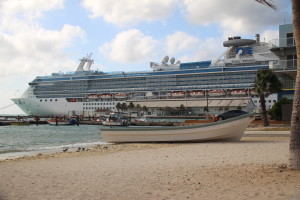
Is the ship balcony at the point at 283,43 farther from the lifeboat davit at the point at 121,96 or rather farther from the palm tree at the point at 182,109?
the lifeboat davit at the point at 121,96

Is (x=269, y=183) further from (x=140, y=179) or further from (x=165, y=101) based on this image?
(x=165, y=101)

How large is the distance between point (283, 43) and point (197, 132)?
14.8 m

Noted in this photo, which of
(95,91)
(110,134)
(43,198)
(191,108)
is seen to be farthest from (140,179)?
(95,91)

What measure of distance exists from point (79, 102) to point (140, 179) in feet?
270

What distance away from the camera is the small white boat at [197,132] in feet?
54.5

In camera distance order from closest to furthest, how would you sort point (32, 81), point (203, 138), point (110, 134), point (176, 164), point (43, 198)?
point (43, 198) < point (176, 164) < point (203, 138) < point (110, 134) < point (32, 81)

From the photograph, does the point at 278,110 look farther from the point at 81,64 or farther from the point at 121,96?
the point at 81,64

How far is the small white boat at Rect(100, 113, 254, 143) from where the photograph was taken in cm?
1662

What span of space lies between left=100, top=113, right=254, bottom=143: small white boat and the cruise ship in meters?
53.9

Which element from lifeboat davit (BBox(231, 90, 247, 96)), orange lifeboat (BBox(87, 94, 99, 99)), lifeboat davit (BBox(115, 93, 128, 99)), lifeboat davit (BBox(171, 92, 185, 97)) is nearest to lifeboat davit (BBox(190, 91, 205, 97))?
lifeboat davit (BBox(171, 92, 185, 97))

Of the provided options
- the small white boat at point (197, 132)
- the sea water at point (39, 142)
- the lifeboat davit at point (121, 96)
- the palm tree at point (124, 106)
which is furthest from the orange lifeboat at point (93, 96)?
the small white boat at point (197, 132)

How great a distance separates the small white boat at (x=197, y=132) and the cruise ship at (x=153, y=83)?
177ft

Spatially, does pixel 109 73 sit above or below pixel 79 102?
above

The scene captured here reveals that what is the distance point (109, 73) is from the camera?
8919 cm
